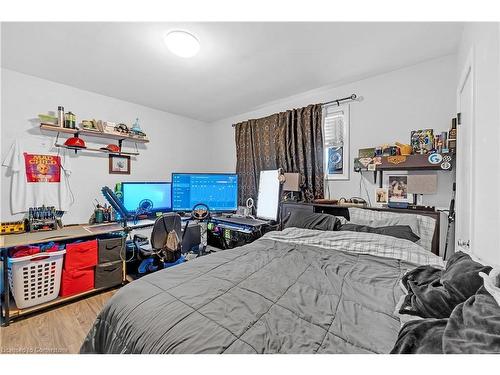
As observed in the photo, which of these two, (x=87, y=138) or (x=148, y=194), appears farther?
(x=148, y=194)

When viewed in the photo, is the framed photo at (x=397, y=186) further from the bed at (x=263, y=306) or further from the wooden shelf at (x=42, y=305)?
the wooden shelf at (x=42, y=305)

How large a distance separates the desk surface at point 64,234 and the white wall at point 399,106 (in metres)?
2.66

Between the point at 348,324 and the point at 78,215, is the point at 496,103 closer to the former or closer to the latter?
the point at 348,324

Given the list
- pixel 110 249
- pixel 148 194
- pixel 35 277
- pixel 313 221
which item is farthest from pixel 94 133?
pixel 313 221

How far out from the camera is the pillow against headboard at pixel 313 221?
2.04m

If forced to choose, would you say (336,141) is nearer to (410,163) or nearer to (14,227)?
(410,163)

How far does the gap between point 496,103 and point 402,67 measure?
60.2 inches

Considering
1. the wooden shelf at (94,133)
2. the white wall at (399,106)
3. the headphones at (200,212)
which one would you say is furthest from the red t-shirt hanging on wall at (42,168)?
the white wall at (399,106)

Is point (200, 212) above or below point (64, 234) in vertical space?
above

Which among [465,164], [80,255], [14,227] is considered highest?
[465,164]

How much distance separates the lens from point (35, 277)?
1925 millimetres

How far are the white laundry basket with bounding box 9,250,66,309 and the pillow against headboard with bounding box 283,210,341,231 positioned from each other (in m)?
2.29

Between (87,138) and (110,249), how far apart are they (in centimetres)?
147

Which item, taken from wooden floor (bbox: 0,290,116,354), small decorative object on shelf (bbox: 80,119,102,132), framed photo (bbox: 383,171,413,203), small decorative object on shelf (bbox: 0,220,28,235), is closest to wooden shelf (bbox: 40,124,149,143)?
small decorative object on shelf (bbox: 80,119,102,132)
